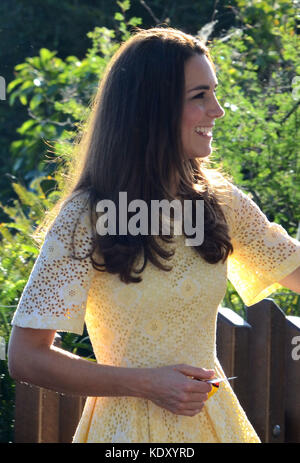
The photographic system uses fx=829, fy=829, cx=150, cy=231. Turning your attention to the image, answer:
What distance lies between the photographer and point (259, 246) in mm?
2270

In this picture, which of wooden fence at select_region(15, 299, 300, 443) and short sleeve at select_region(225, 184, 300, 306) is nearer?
short sleeve at select_region(225, 184, 300, 306)

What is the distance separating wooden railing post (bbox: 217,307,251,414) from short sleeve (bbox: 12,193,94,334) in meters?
1.15

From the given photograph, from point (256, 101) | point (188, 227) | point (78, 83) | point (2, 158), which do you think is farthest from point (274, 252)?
point (2, 158)

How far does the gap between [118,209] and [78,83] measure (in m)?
4.41

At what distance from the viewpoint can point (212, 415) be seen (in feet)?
6.64

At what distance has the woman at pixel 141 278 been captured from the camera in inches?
74.0

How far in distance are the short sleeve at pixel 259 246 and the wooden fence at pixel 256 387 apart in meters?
0.68

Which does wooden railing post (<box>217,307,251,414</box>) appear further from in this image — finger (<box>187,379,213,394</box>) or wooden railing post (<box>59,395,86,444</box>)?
finger (<box>187,379,213,394</box>)

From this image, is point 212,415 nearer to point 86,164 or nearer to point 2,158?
point 86,164

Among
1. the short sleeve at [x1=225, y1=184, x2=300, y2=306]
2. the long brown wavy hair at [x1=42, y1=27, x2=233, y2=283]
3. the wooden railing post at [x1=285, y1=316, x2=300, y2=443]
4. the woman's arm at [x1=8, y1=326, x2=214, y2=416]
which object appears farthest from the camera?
the wooden railing post at [x1=285, y1=316, x2=300, y2=443]

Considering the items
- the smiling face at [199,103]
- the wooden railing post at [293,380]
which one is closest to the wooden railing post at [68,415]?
the wooden railing post at [293,380]

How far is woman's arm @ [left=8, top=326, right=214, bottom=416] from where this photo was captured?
1.86 meters

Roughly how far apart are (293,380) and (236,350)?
23 centimetres

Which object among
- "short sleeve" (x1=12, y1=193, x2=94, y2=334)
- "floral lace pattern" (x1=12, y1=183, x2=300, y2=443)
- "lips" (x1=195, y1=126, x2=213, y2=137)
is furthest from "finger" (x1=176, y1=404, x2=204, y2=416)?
"lips" (x1=195, y1=126, x2=213, y2=137)
